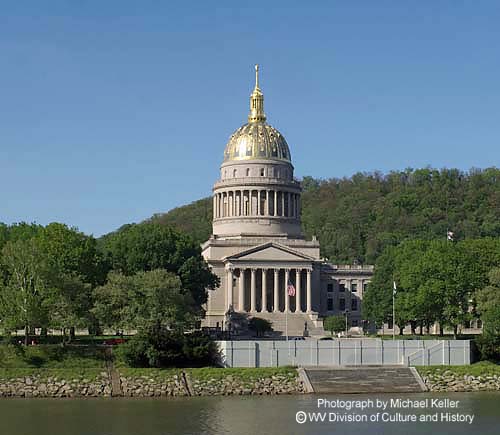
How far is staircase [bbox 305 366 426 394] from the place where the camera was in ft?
225

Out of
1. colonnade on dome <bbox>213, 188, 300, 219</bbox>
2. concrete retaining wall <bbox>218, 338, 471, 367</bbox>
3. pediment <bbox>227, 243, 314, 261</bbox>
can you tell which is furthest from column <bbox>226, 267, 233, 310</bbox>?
concrete retaining wall <bbox>218, 338, 471, 367</bbox>

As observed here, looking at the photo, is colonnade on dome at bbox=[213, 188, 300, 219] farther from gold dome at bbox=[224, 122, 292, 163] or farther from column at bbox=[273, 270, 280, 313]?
column at bbox=[273, 270, 280, 313]

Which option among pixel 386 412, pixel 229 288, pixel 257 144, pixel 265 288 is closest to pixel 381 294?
pixel 265 288

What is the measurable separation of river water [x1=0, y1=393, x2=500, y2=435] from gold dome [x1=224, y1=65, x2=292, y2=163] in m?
75.4

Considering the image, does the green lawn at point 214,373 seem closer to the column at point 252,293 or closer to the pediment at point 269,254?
the column at point 252,293

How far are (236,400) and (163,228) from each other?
45953 mm

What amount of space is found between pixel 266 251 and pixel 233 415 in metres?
68.0

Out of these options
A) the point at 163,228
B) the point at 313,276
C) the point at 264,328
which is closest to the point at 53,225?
the point at 163,228

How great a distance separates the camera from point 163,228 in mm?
109438

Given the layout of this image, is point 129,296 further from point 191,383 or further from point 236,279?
point 236,279

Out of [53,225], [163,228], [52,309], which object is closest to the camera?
[52,309]

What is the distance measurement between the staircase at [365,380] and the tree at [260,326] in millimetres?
39715

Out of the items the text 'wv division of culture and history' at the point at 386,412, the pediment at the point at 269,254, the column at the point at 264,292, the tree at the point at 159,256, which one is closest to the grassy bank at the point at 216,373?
the text 'wv division of culture and history' at the point at 386,412

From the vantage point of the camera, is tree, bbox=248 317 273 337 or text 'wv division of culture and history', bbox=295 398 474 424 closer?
text 'wv division of culture and history', bbox=295 398 474 424
